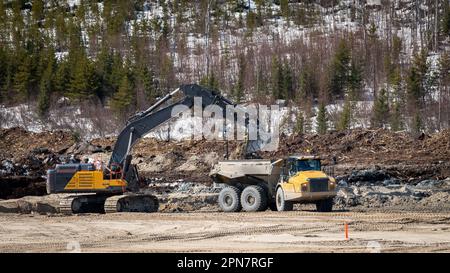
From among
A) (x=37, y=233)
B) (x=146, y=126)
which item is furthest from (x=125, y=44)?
(x=37, y=233)

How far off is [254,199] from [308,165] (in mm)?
1969

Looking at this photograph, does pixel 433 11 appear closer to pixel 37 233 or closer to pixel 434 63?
pixel 434 63

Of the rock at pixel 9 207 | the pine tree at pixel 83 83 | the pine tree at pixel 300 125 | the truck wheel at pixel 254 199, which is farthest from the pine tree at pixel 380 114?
the rock at pixel 9 207

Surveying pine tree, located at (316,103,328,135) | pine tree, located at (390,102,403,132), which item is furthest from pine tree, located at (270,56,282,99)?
pine tree, located at (390,102,403,132)

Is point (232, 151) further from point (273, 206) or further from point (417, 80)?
point (417, 80)

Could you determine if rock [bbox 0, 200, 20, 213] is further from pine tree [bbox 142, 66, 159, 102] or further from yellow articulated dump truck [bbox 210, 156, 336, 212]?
pine tree [bbox 142, 66, 159, 102]

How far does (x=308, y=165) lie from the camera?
2309cm

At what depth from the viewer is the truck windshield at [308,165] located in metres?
23.0

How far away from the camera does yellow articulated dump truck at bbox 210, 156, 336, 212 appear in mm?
22359

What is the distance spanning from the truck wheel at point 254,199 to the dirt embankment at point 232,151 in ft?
41.8

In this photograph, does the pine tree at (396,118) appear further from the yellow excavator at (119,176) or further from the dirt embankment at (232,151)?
the yellow excavator at (119,176)

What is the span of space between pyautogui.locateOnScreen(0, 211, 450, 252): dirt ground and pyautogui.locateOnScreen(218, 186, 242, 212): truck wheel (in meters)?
1.05

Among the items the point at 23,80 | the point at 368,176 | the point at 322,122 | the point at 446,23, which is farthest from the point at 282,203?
the point at 446,23

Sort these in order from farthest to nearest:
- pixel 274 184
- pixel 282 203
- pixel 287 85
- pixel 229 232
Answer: pixel 287 85 < pixel 274 184 < pixel 282 203 < pixel 229 232
